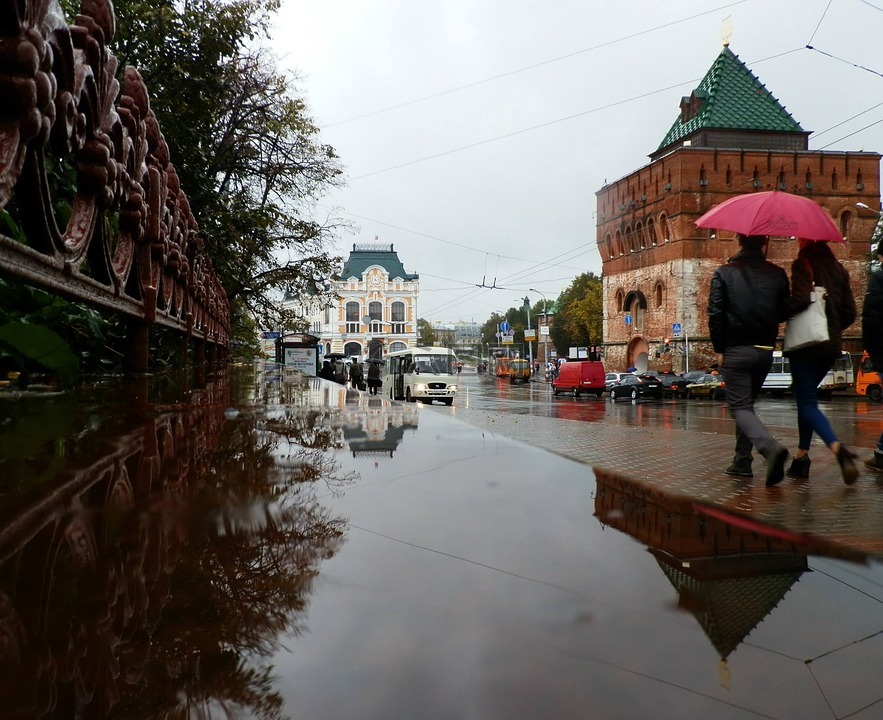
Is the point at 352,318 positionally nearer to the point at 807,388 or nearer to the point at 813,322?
the point at 807,388

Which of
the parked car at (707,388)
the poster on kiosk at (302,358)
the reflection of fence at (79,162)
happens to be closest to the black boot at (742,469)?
the reflection of fence at (79,162)

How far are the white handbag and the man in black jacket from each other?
0.15 metres

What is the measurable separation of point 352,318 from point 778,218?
9056 cm

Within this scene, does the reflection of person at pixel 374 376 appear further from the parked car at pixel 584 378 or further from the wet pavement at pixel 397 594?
the wet pavement at pixel 397 594

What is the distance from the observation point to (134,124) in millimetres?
3621

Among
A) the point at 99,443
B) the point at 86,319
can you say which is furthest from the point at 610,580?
the point at 86,319

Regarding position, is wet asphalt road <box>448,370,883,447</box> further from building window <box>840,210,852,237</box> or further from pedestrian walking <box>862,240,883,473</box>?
building window <box>840,210,852,237</box>

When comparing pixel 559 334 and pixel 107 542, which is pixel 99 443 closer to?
pixel 107 542

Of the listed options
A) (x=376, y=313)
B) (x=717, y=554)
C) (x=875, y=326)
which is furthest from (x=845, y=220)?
(x=376, y=313)

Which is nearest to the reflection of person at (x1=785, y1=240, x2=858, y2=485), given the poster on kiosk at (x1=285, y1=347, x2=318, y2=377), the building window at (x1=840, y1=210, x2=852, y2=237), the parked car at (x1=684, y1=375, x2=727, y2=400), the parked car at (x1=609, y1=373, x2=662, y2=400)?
the poster on kiosk at (x1=285, y1=347, x2=318, y2=377)

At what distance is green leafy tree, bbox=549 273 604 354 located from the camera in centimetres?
6800

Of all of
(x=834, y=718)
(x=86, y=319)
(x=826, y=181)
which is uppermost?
(x=826, y=181)

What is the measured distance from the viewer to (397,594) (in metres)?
1.35

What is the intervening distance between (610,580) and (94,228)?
2.77 meters
